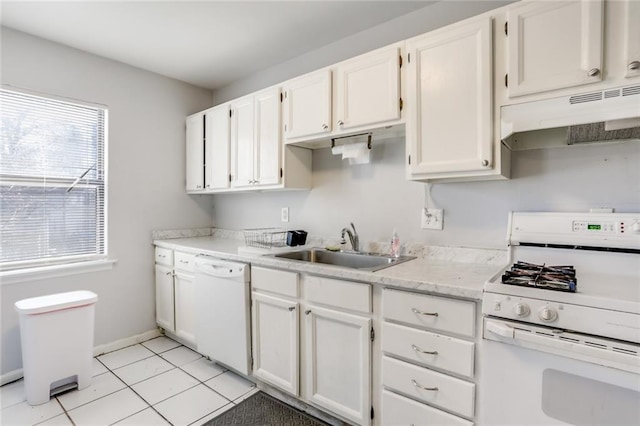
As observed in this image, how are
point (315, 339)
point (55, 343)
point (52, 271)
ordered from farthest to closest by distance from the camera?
point (52, 271)
point (55, 343)
point (315, 339)

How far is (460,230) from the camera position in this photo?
1.91 meters

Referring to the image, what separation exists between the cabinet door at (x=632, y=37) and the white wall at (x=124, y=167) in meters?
3.32

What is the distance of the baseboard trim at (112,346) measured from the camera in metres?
2.26

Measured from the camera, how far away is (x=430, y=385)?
140 cm

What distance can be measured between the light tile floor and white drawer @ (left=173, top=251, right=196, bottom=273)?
2.39ft

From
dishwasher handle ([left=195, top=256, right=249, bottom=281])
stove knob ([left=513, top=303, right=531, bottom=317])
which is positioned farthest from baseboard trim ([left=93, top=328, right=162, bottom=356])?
stove knob ([left=513, top=303, right=531, bottom=317])

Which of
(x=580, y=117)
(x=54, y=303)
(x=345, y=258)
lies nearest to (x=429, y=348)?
(x=345, y=258)

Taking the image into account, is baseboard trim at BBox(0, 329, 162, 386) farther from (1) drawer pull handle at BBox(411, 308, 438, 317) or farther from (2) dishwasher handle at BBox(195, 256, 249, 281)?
(1) drawer pull handle at BBox(411, 308, 438, 317)

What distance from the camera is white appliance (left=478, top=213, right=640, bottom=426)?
99 centimetres

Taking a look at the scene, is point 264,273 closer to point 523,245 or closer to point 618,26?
point 523,245

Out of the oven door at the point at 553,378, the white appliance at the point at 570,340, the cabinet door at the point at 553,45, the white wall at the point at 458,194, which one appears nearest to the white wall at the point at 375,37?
the cabinet door at the point at 553,45

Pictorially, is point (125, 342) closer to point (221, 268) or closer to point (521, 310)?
point (221, 268)

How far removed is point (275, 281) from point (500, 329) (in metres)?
1.25

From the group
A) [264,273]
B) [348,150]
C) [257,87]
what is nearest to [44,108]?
[257,87]
